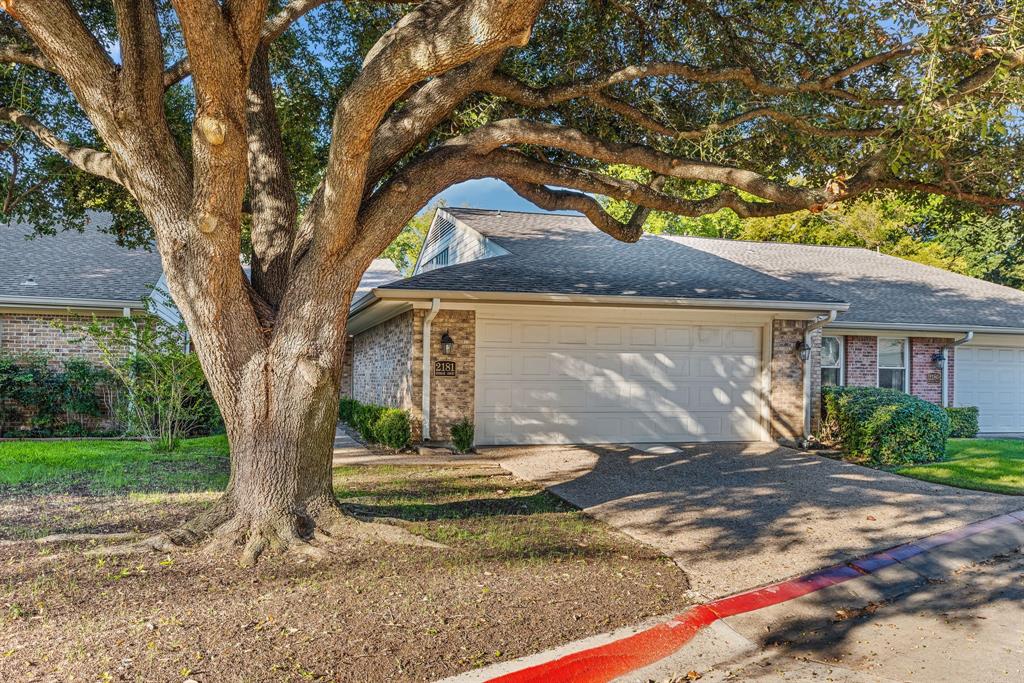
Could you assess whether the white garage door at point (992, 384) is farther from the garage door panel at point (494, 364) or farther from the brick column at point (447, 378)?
the brick column at point (447, 378)

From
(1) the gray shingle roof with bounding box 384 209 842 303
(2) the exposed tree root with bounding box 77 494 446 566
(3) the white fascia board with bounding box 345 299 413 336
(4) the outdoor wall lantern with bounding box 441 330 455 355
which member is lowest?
(2) the exposed tree root with bounding box 77 494 446 566

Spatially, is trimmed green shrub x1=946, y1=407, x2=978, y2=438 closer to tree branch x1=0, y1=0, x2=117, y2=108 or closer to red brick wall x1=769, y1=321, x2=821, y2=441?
red brick wall x1=769, y1=321, x2=821, y2=441

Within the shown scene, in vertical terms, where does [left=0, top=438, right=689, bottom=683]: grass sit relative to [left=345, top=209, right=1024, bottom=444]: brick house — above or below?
below

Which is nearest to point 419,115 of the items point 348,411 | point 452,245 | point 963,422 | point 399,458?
point 399,458

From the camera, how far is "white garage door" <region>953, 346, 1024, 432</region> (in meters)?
16.4

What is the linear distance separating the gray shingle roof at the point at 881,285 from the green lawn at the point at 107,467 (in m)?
11.7

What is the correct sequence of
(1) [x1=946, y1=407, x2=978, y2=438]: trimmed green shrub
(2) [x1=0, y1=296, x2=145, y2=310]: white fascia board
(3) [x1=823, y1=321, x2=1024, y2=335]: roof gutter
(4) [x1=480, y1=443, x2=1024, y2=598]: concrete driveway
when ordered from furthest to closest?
1. (1) [x1=946, y1=407, x2=978, y2=438]: trimmed green shrub
2. (3) [x1=823, y1=321, x2=1024, y2=335]: roof gutter
3. (2) [x1=0, y1=296, x2=145, y2=310]: white fascia board
4. (4) [x1=480, y1=443, x2=1024, y2=598]: concrete driveway

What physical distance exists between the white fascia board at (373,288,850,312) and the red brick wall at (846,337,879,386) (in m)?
2.85

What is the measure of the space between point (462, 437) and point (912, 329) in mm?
10227

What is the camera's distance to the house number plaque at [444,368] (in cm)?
1182

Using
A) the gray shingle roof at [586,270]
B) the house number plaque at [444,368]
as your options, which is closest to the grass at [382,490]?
the house number plaque at [444,368]

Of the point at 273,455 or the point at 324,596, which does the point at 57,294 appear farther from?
the point at 324,596

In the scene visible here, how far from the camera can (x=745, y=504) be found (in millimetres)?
7789

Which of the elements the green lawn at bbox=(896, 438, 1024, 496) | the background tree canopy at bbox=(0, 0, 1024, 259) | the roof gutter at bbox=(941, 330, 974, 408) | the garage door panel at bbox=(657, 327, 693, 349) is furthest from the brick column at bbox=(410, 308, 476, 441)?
the roof gutter at bbox=(941, 330, 974, 408)
